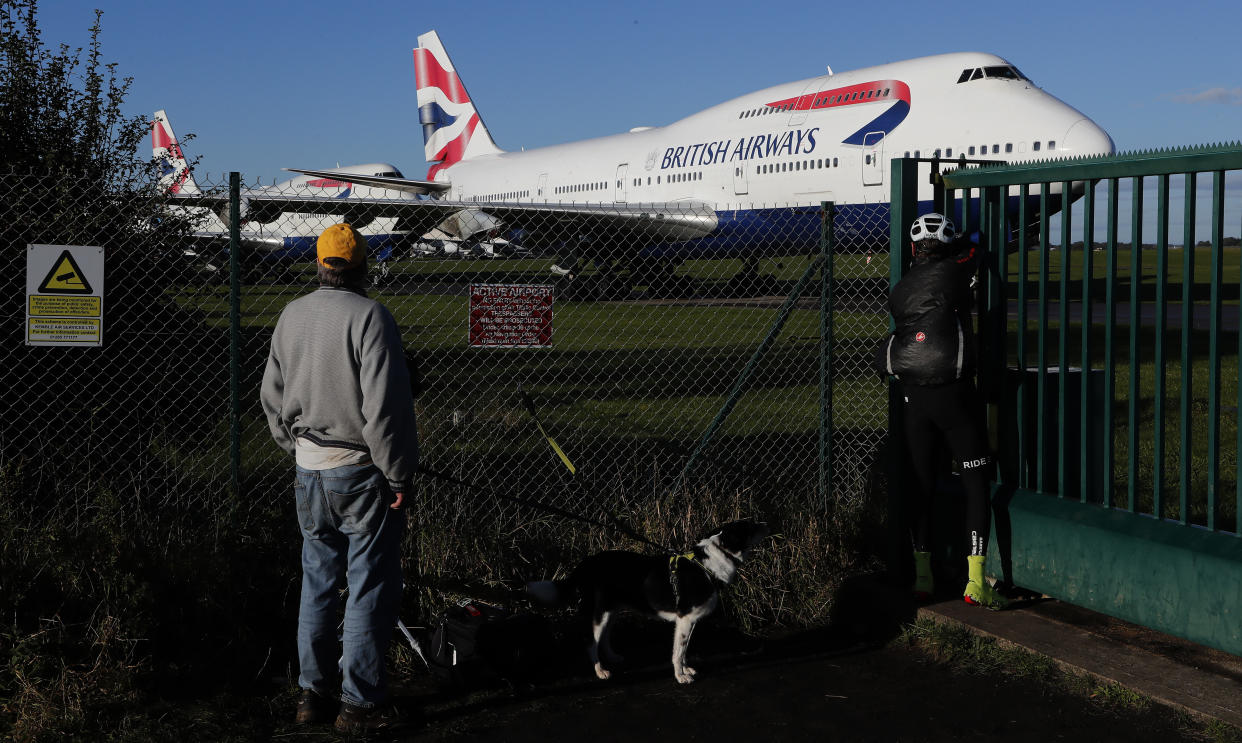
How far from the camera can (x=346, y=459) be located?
144 inches

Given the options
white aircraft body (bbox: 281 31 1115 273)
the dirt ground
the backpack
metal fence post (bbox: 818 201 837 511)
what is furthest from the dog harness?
white aircraft body (bbox: 281 31 1115 273)

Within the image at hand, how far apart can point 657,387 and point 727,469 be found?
13.3ft

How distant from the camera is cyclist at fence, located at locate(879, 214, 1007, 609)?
4.78m

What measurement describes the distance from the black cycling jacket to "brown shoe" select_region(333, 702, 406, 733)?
281 cm

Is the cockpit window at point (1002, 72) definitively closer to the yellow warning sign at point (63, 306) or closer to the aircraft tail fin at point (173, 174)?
the aircraft tail fin at point (173, 174)

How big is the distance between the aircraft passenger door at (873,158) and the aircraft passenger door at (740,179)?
11.2ft

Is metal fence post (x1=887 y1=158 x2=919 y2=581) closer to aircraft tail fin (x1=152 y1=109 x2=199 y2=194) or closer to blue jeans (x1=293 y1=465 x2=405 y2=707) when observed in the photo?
blue jeans (x1=293 y1=465 x2=405 y2=707)

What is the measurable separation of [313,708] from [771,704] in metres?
1.79

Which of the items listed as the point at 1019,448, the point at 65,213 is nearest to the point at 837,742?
the point at 1019,448

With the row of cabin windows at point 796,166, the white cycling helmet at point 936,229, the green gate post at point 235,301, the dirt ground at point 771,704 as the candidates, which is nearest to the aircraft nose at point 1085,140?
the row of cabin windows at point 796,166

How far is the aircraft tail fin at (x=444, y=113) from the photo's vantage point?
42125 millimetres

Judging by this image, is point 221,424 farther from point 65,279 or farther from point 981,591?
point 981,591

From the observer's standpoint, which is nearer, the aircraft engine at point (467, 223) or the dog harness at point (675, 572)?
the dog harness at point (675, 572)

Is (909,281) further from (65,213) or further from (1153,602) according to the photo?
(65,213)
